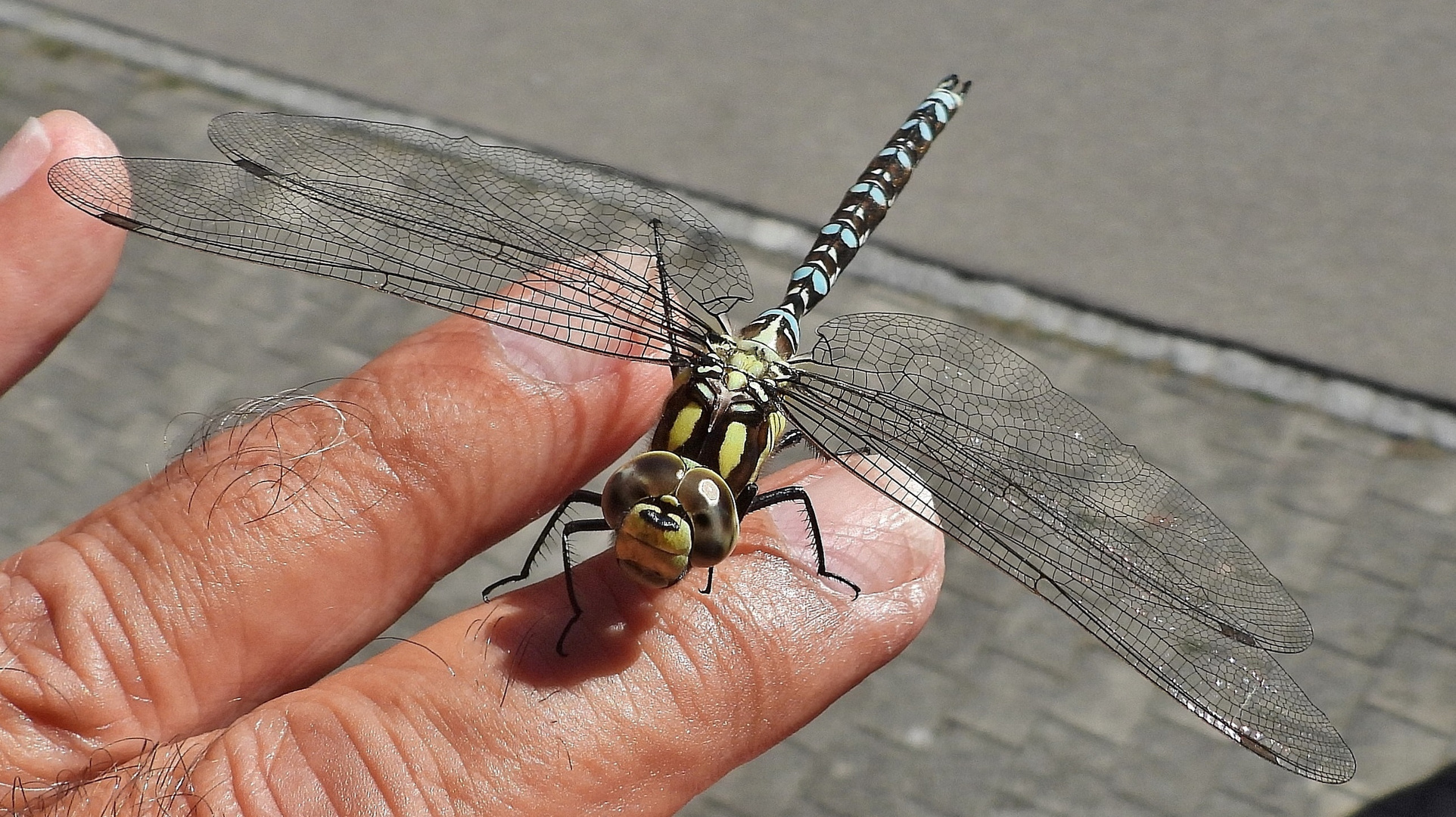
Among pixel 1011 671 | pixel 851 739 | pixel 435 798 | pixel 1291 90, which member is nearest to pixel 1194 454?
pixel 1011 671

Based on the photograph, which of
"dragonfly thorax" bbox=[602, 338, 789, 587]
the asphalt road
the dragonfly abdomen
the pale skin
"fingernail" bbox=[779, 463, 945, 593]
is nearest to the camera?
the pale skin

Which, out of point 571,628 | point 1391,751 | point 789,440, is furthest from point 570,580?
point 1391,751

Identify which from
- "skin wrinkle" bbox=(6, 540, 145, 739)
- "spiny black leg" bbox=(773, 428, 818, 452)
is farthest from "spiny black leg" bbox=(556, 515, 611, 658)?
"skin wrinkle" bbox=(6, 540, 145, 739)

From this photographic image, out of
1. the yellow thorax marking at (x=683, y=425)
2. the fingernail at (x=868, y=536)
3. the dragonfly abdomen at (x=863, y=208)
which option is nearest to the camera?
the fingernail at (x=868, y=536)

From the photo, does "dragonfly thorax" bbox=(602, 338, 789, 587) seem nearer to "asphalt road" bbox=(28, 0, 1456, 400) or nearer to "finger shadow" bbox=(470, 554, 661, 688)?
"finger shadow" bbox=(470, 554, 661, 688)

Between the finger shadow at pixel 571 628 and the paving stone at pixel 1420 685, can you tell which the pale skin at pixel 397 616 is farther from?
the paving stone at pixel 1420 685

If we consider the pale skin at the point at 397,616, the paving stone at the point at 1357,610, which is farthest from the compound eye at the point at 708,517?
the paving stone at the point at 1357,610

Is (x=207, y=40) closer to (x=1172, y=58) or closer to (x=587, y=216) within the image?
(x=587, y=216)

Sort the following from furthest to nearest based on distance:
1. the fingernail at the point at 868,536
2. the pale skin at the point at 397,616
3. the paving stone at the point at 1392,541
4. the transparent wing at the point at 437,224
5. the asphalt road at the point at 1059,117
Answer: the asphalt road at the point at 1059,117
the paving stone at the point at 1392,541
the transparent wing at the point at 437,224
the fingernail at the point at 868,536
the pale skin at the point at 397,616
